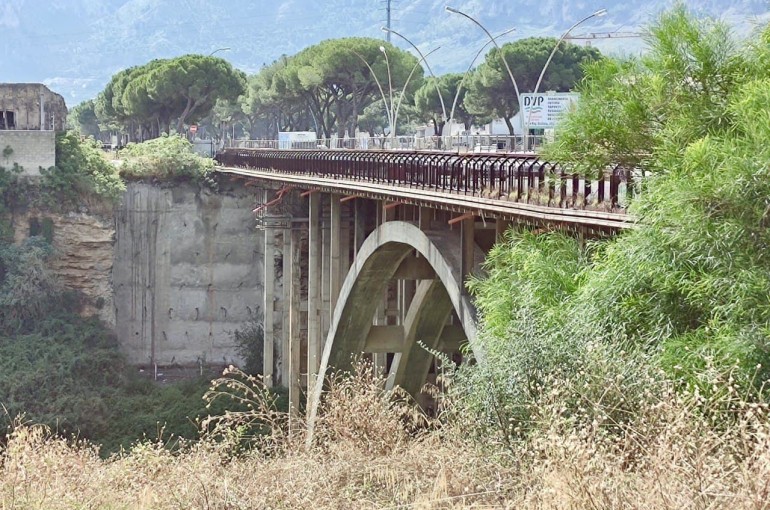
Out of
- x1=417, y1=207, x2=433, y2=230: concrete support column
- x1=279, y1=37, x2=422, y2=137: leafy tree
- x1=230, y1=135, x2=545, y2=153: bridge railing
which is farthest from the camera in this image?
x1=279, y1=37, x2=422, y2=137: leafy tree

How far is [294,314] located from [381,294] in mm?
11537

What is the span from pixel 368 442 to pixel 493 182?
480cm

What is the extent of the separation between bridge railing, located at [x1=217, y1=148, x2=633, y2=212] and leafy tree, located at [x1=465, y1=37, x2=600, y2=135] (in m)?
32.2

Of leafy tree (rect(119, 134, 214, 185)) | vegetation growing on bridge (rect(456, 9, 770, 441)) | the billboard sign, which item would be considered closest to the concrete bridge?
vegetation growing on bridge (rect(456, 9, 770, 441))

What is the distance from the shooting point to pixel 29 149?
145ft

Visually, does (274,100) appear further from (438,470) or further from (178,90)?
(438,470)

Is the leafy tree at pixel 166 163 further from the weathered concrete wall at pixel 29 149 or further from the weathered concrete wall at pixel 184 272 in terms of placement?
the weathered concrete wall at pixel 29 149

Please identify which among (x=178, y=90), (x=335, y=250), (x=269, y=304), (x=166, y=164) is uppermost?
(x=178, y=90)

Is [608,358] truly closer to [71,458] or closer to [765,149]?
[765,149]

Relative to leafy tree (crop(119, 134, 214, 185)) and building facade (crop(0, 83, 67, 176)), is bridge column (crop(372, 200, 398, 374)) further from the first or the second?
building facade (crop(0, 83, 67, 176))

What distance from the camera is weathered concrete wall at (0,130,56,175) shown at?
44.1 metres

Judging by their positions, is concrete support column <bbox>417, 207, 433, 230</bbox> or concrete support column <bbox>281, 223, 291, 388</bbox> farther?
concrete support column <bbox>281, 223, 291, 388</bbox>

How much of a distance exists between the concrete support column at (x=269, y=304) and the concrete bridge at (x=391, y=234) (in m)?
0.05

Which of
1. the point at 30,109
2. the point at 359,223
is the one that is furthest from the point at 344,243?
the point at 30,109
